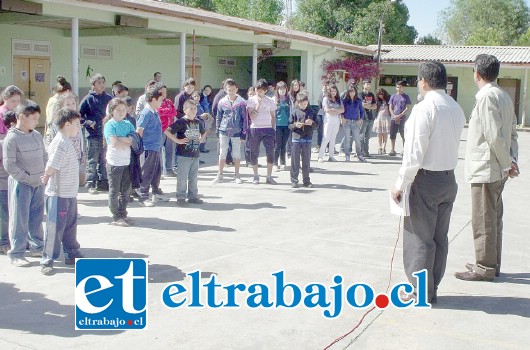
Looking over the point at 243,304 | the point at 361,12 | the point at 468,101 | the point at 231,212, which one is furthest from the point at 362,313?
the point at 361,12

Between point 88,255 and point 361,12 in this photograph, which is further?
point 361,12

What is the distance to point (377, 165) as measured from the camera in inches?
559

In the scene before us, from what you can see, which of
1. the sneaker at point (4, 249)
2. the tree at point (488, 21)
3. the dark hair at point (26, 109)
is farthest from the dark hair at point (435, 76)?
the tree at point (488, 21)

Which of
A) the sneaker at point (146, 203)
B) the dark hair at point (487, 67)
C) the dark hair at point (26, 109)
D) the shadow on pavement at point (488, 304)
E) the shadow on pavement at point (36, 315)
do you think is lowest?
the shadow on pavement at point (36, 315)

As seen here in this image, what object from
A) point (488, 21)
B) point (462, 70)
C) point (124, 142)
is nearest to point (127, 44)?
point (124, 142)

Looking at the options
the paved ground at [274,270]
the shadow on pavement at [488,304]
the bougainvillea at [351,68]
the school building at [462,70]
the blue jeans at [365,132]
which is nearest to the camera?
the paved ground at [274,270]

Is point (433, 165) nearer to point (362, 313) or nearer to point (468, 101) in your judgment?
point (362, 313)

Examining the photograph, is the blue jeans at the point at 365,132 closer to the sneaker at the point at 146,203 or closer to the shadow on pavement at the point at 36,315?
the sneaker at the point at 146,203

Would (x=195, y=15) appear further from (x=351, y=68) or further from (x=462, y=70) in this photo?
(x=462, y=70)

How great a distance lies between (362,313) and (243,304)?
0.92m

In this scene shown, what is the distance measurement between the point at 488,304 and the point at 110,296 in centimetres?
295

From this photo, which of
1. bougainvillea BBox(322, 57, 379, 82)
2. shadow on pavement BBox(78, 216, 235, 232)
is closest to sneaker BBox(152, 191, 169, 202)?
shadow on pavement BBox(78, 216, 235, 232)

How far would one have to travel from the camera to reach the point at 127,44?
70.0ft

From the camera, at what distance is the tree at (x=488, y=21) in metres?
55.4
